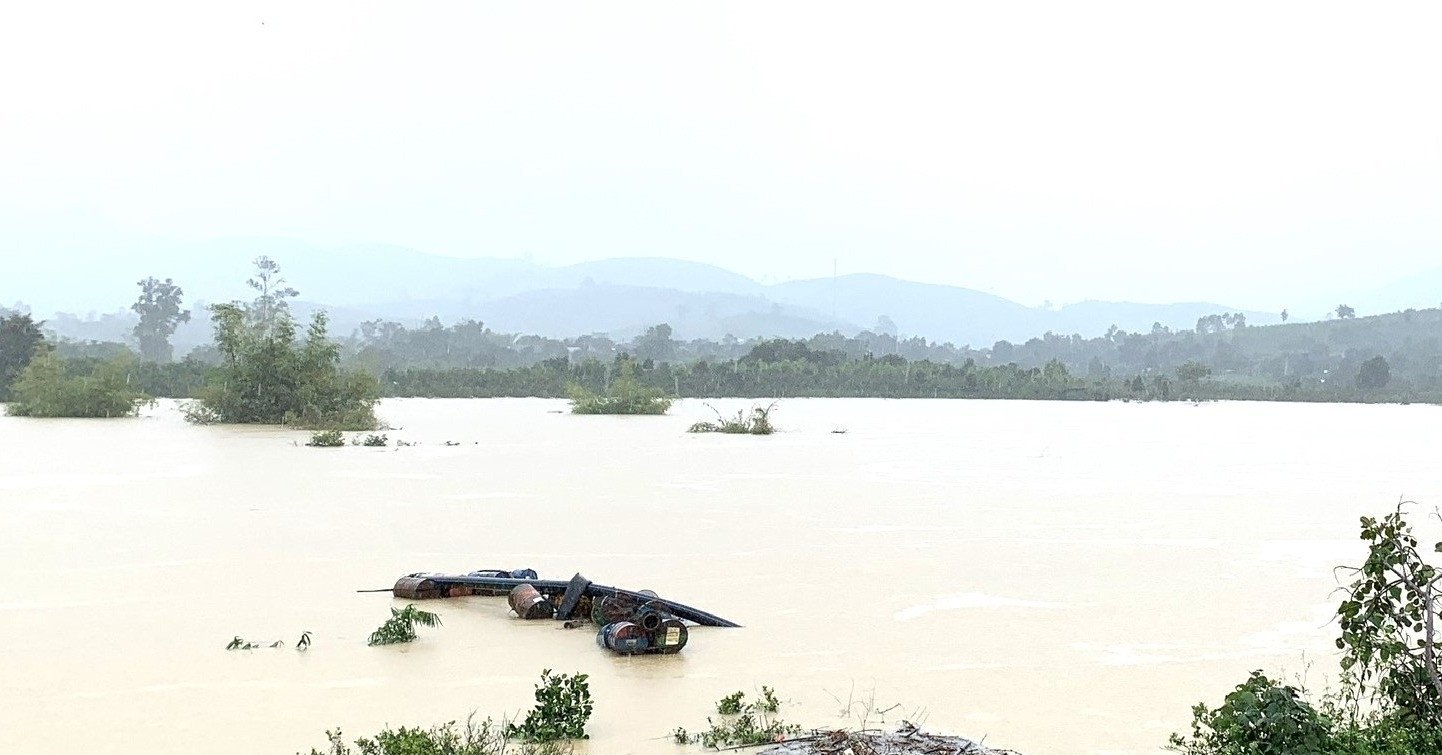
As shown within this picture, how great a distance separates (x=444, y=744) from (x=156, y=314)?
74886 mm

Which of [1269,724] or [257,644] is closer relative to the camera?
[1269,724]

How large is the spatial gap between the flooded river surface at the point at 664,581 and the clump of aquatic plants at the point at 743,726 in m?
0.14

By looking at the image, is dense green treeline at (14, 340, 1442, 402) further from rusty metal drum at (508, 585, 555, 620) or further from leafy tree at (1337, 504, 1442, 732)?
leafy tree at (1337, 504, 1442, 732)

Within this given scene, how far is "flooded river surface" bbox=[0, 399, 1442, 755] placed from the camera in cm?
567

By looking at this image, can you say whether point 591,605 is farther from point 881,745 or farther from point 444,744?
point 881,745

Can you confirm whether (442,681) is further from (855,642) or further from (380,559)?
(380,559)

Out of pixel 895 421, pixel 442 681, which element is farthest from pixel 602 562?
pixel 895 421

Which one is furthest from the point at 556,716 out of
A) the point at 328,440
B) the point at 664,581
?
the point at 328,440

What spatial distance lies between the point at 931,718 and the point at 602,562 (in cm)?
489

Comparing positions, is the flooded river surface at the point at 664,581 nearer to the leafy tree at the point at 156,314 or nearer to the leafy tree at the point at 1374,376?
the leafy tree at the point at 1374,376

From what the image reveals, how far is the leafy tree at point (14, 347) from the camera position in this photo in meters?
34.5

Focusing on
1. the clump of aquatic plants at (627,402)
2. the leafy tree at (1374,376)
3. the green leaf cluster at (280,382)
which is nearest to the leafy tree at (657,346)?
the leafy tree at (1374,376)

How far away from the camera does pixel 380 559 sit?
388 inches

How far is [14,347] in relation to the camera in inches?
1363
